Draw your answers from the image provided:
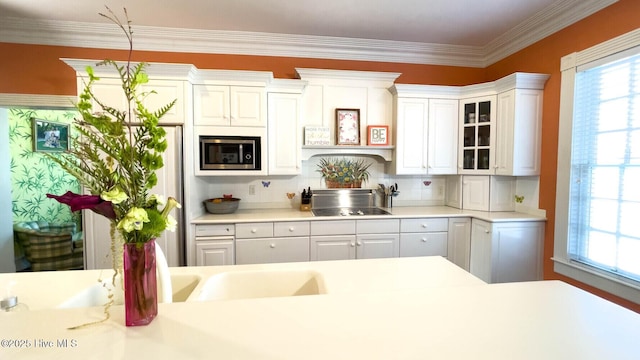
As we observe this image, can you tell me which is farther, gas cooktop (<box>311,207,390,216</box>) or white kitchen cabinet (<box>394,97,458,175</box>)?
white kitchen cabinet (<box>394,97,458,175</box>)

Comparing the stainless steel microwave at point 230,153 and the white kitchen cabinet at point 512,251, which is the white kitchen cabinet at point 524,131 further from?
the stainless steel microwave at point 230,153

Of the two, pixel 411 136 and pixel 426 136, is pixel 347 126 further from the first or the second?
pixel 426 136

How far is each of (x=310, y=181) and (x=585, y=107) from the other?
8.35 feet

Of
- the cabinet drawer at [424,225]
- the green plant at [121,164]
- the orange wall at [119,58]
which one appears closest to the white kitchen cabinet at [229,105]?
the orange wall at [119,58]

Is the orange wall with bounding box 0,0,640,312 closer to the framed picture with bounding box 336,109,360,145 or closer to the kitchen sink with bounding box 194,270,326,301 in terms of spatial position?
the framed picture with bounding box 336,109,360,145

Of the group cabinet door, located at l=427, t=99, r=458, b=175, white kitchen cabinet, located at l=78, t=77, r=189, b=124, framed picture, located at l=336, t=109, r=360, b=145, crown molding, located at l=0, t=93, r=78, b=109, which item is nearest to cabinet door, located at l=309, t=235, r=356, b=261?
framed picture, located at l=336, t=109, r=360, b=145

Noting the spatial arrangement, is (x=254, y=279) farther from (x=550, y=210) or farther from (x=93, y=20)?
(x=93, y=20)

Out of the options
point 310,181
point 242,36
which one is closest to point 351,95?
point 310,181

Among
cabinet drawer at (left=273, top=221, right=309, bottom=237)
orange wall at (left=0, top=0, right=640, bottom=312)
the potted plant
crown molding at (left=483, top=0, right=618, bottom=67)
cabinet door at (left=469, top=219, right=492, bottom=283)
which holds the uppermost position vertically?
crown molding at (left=483, top=0, right=618, bottom=67)

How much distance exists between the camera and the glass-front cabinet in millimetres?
2967

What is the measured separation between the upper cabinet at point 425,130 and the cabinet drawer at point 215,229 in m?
1.82

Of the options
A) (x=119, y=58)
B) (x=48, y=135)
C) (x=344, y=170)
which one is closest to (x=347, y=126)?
(x=344, y=170)

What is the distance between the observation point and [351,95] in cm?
312

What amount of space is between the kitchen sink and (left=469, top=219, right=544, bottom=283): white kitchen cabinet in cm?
215
